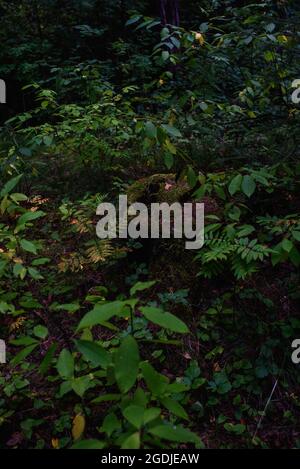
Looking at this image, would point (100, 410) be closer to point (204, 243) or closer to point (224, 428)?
point (224, 428)

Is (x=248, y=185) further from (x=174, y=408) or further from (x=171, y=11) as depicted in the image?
(x=171, y=11)

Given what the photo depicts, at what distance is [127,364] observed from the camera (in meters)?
1.49

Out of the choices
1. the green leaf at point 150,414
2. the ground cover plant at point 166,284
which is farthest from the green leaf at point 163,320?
the green leaf at point 150,414

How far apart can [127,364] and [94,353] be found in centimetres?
24

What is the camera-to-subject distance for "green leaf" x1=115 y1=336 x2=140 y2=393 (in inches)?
58.1

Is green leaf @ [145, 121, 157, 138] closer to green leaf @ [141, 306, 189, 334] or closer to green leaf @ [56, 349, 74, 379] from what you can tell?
green leaf @ [141, 306, 189, 334]

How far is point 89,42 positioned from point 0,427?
9.03m

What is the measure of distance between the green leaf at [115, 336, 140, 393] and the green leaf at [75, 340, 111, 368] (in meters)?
0.17

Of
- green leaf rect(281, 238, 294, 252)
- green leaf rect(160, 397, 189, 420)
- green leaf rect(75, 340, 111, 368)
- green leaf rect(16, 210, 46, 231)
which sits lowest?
green leaf rect(160, 397, 189, 420)

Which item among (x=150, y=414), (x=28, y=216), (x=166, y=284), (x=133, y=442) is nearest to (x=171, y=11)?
(x=166, y=284)

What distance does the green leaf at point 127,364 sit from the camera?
1.48 meters

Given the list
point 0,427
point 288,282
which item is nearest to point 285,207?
point 288,282

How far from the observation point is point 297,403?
8.32 feet

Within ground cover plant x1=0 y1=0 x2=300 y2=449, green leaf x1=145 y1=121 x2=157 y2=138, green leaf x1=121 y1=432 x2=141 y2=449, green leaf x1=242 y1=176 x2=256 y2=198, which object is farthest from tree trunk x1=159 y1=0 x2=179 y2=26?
green leaf x1=121 y1=432 x2=141 y2=449
